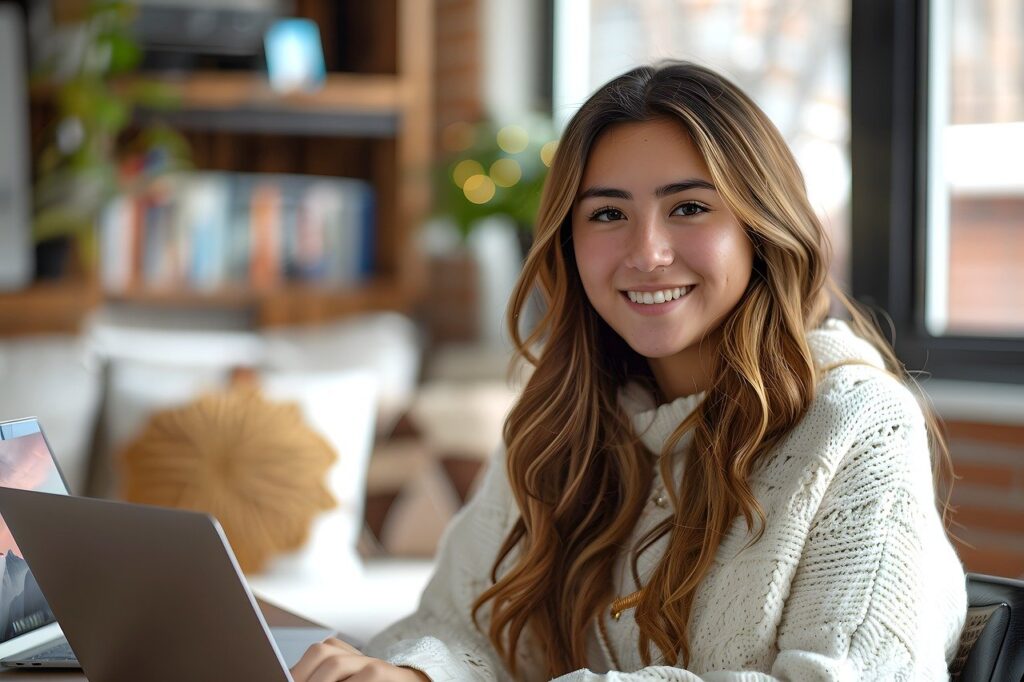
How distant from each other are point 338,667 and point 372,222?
2748 millimetres

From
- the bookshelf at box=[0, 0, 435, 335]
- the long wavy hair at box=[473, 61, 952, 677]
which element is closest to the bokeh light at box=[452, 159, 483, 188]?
the bookshelf at box=[0, 0, 435, 335]

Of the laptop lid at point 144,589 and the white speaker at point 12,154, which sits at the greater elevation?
the white speaker at point 12,154

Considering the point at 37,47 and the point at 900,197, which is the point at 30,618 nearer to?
the point at 900,197

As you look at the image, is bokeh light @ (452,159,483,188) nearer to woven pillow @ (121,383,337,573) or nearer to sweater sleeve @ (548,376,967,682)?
woven pillow @ (121,383,337,573)

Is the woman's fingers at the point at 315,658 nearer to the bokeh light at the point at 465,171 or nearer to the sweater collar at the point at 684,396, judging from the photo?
the sweater collar at the point at 684,396

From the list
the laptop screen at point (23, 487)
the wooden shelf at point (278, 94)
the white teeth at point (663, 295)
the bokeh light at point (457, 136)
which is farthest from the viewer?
the bokeh light at point (457, 136)

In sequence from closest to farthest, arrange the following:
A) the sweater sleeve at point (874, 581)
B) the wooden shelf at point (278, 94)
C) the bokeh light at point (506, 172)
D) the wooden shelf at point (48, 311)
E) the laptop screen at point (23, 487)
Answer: the sweater sleeve at point (874, 581), the laptop screen at point (23, 487), the bokeh light at point (506, 172), the wooden shelf at point (48, 311), the wooden shelf at point (278, 94)

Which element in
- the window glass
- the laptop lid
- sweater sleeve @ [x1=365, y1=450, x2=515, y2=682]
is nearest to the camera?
the laptop lid

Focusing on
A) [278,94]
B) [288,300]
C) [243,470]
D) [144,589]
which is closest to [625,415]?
[144,589]

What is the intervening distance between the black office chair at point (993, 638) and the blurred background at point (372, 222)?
1271 mm

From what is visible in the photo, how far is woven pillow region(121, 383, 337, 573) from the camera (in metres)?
2.52

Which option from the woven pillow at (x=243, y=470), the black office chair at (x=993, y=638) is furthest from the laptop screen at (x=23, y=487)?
the woven pillow at (x=243, y=470)

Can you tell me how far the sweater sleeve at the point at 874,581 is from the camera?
3.74 ft

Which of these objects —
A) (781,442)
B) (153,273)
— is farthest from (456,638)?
(153,273)
